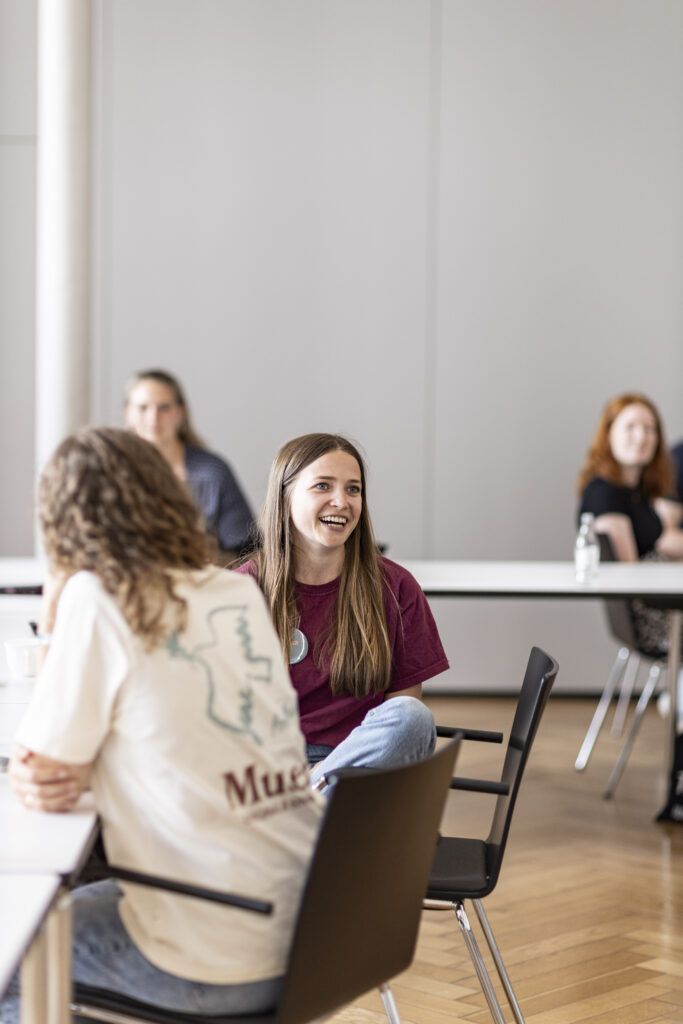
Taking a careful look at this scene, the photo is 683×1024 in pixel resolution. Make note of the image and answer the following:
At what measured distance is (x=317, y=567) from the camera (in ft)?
7.89

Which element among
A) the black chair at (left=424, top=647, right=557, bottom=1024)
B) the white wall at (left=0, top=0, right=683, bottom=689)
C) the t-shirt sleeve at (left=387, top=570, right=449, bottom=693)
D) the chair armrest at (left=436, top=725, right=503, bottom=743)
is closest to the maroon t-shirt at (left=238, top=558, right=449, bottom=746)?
the t-shirt sleeve at (left=387, top=570, right=449, bottom=693)

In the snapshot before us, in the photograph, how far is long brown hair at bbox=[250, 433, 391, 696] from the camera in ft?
7.57

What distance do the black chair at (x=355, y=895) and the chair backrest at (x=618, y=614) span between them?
2.97 meters

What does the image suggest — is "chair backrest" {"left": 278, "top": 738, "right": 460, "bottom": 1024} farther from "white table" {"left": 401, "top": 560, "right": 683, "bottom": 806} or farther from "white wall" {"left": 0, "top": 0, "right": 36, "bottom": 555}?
"white wall" {"left": 0, "top": 0, "right": 36, "bottom": 555}

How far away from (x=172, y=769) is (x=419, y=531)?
491 cm

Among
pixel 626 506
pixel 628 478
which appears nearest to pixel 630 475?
pixel 628 478

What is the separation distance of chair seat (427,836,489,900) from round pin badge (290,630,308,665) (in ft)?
1.39

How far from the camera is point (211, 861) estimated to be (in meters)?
1.46

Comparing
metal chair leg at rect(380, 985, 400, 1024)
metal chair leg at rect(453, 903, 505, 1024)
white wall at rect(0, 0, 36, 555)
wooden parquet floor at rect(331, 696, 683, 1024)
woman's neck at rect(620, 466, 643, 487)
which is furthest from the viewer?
white wall at rect(0, 0, 36, 555)

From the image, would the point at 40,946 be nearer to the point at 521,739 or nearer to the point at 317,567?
the point at 521,739

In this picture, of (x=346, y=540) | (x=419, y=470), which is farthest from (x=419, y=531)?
(x=346, y=540)

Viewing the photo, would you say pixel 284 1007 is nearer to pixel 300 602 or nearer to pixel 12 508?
pixel 300 602

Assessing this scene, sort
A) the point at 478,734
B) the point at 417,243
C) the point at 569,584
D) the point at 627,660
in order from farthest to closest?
1. the point at 417,243
2. the point at 627,660
3. the point at 569,584
4. the point at 478,734

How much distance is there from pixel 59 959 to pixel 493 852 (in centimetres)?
100
